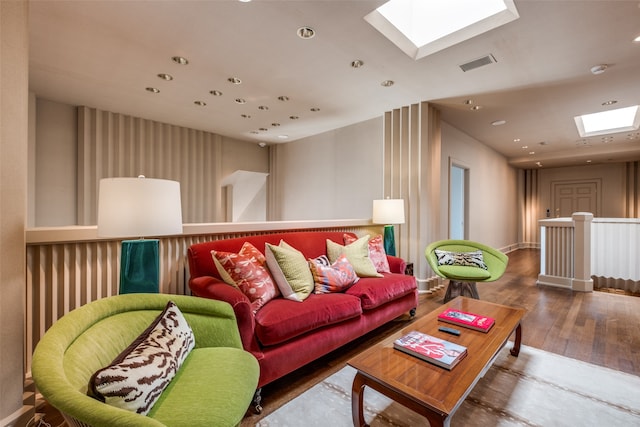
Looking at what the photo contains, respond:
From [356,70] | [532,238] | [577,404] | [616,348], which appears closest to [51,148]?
[356,70]

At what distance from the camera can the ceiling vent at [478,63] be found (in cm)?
290

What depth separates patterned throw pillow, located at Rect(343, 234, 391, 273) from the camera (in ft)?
9.61

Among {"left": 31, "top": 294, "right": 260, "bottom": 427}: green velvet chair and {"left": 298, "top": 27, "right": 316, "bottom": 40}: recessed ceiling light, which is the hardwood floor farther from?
{"left": 298, "top": 27, "right": 316, "bottom": 40}: recessed ceiling light

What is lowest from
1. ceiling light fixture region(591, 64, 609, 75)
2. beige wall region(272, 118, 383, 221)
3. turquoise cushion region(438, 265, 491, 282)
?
turquoise cushion region(438, 265, 491, 282)

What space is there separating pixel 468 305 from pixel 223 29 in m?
3.20

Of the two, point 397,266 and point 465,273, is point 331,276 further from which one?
point 465,273

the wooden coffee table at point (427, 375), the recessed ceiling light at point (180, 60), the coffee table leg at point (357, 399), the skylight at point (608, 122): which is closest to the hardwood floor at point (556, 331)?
the coffee table leg at point (357, 399)

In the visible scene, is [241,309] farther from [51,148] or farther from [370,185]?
[51,148]

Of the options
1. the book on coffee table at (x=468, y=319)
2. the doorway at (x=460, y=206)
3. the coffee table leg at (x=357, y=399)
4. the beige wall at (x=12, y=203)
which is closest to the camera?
the beige wall at (x=12, y=203)

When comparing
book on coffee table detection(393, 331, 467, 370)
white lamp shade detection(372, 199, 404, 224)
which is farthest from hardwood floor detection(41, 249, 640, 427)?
white lamp shade detection(372, 199, 404, 224)

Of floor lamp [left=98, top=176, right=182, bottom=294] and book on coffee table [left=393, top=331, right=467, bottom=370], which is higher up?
floor lamp [left=98, top=176, right=182, bottom=294]

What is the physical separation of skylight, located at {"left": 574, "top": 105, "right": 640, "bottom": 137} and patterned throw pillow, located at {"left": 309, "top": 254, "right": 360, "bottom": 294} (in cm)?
542

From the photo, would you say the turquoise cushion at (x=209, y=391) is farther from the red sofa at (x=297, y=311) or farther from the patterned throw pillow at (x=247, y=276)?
the patterned throw pillow at (x=247, y=276)

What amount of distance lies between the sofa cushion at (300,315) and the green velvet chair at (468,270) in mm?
1596
